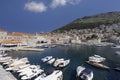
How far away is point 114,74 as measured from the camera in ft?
160

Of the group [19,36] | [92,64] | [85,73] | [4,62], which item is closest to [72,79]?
[85,73]

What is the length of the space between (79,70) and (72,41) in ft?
375

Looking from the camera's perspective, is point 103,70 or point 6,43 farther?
point 6,43

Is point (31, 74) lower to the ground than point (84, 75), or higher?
higher

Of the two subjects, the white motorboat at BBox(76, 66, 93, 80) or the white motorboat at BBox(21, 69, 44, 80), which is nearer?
the white motorboat at BBox(76, 66, 93, 80)

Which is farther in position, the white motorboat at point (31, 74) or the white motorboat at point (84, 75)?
the white motorboat at point (31, 74)

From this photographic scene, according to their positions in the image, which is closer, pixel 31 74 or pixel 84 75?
pixel 84 75

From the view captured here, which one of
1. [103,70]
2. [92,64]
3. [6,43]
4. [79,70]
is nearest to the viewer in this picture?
[79,70]

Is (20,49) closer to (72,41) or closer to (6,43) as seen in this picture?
(6,43)

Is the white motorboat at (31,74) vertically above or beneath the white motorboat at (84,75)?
above

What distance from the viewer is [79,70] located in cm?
4797

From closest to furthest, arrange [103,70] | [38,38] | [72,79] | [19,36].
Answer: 1. [72,79]
2. [103,70]
3. [19,36]
4. [38,38]

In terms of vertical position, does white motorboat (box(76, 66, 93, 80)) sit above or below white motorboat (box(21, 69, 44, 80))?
below

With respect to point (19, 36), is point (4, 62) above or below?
below
